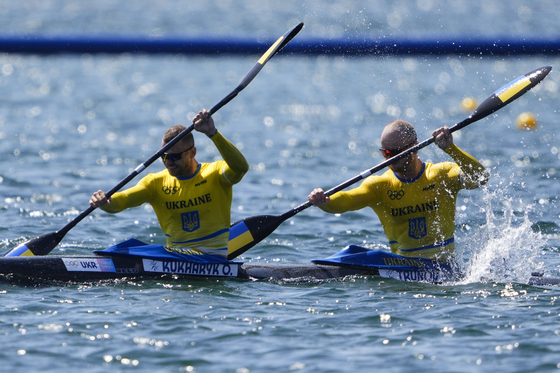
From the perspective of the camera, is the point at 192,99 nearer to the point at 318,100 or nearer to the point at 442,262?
the point at 318,100

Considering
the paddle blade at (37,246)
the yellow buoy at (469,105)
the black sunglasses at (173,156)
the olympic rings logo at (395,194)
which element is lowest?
the paddle blade at (37,246)

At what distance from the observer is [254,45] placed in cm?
1694

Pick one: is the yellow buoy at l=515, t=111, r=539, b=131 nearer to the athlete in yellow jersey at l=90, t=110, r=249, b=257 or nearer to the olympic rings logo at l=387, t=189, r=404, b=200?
the olympic rings logo at l=387, t=189, r=404, b=200

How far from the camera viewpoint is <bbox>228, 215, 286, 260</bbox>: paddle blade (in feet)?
26.0

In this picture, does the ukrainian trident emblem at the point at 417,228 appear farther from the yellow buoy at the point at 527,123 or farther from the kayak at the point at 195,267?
the yellow buoy at the point at 527,123

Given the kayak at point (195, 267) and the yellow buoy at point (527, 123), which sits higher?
the yellow buoy at point (527, 123)

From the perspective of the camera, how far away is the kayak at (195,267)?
7.24 m

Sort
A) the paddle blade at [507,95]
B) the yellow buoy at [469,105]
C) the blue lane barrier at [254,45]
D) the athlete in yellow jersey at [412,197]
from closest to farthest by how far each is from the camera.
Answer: the athlete in yellow jersey at [412,197], the paddle blade at [507,95], the blue lane barrier at [254,45], the yellow buoy at [469,105]

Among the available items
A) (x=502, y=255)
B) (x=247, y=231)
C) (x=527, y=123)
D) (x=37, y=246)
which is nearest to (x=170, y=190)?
(x=247, y=231)

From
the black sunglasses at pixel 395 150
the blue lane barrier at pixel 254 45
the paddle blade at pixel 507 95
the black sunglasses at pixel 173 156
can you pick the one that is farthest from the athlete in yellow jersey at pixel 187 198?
the blue lane barrier at pixel 254 45

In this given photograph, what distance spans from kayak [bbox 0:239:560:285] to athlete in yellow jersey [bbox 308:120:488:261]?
207 millimetres

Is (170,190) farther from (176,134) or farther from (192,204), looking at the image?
(176,134)

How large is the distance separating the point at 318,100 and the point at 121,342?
64.6 feet

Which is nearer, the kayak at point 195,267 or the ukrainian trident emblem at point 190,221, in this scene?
the kayak at point 195,267
